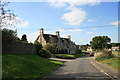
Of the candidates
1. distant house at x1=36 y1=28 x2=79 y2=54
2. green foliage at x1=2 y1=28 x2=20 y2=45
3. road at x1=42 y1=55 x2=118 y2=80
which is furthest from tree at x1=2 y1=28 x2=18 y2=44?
distant house at x1=36 y1=28 x2=79 y2=54

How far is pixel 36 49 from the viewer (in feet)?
124

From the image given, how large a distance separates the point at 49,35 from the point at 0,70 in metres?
55.0

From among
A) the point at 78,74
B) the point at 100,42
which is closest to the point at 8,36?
the point at 78,74

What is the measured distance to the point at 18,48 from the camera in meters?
29.0

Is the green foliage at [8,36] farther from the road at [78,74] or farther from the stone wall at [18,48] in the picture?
the road at [78,74]

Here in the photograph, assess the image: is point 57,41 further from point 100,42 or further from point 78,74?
point 78,74

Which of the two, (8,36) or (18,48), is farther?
(18,48)

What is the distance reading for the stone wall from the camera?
83.5 feet

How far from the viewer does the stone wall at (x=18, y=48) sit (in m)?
25.4

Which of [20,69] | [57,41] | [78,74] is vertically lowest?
[78,74]

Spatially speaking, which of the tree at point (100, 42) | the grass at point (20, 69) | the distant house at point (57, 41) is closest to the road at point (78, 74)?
the grass at point (20, 69)

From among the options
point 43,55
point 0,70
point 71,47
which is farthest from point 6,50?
point 71,47

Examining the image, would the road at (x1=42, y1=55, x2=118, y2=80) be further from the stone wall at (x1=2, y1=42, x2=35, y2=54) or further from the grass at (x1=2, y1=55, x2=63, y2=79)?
the stone wall at (x1=2, y1=42, x2=35, y2=54)

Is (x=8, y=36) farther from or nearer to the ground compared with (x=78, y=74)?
farther from the ground
